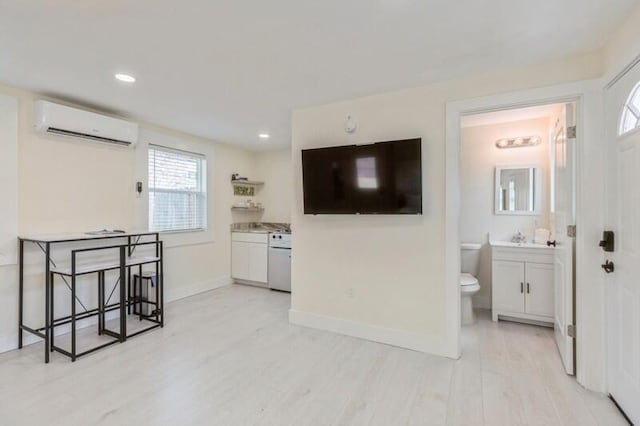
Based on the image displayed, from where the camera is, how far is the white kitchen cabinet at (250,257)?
15.4 ft

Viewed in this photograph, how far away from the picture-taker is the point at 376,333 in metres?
2.83

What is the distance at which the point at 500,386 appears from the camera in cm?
210

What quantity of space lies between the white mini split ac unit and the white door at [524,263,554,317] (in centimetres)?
435

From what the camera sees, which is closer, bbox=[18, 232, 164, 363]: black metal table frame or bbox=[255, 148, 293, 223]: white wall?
bbox=[18, 232, 164, 363]: black metal table frame

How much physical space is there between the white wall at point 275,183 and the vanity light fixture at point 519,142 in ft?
10.0

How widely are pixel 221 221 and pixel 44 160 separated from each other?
232cm

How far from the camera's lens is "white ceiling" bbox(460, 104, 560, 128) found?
3148 millimetres

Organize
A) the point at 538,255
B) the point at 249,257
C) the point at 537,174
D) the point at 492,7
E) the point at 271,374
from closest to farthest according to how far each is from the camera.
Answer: the point at 492,7
the point at 271,374
the point at 538,255
the point at 537,174
the point at 249,257


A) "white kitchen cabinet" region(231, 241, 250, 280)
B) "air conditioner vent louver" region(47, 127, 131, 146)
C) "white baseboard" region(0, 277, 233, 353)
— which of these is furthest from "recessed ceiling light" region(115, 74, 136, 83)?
"white kitchen cabinet" region(231, 241, 250, 280)

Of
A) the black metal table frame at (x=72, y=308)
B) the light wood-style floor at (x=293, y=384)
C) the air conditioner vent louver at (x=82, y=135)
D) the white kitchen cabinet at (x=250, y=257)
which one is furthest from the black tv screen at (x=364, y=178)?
the air conditioner vent louver at (x=82, y=135)

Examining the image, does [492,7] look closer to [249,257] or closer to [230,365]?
[230,365]

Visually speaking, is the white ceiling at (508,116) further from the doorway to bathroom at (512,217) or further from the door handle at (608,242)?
the door handle at (608,242)

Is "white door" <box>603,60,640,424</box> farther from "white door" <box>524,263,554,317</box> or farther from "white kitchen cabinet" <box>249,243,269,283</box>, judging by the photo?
"white kitchen cabinet" <box>249,243,269,283</box>

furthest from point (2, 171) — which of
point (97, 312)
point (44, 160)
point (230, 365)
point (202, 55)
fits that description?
point (230, 365)
